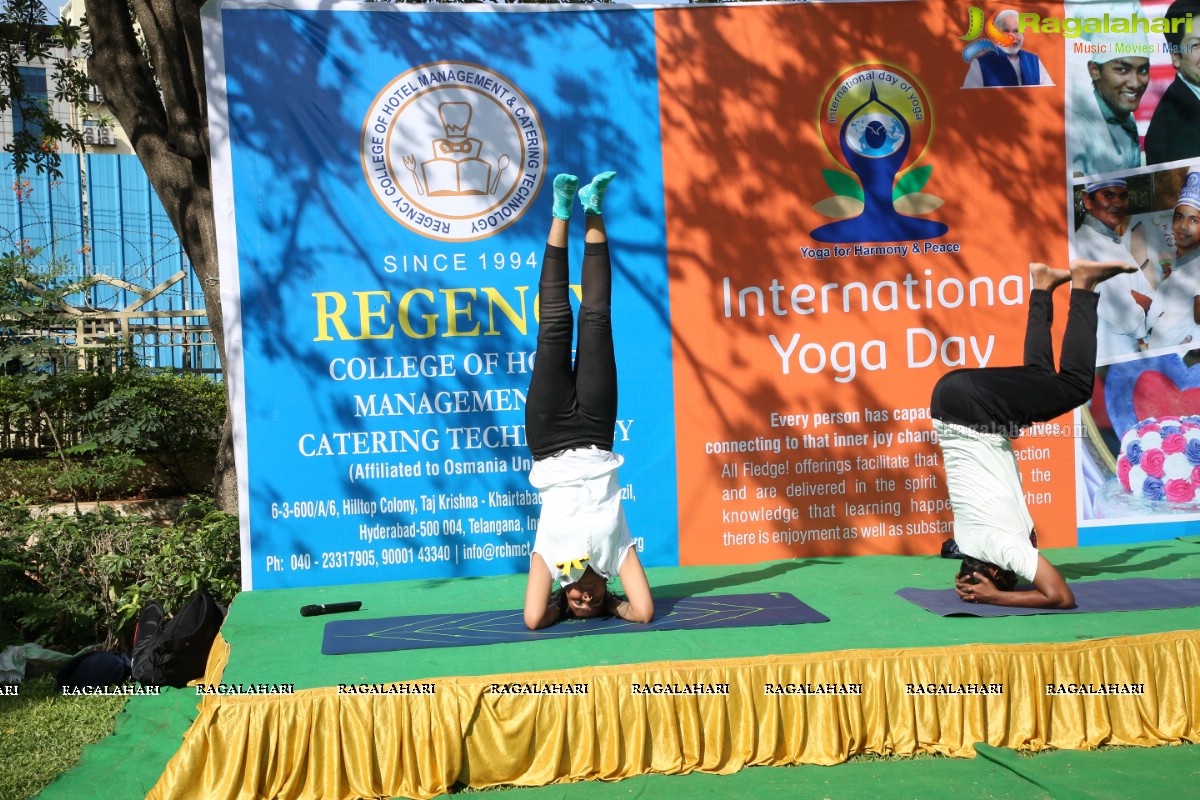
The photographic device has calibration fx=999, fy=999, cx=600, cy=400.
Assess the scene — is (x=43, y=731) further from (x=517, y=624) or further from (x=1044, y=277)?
(x=1044, y=277)

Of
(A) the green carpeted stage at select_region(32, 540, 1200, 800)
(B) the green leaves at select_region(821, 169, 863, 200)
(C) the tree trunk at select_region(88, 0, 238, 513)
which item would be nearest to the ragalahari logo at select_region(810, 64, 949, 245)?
(B) the green leaves at select_region(821, 169, 863, 200)

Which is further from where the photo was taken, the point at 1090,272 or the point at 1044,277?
the point at 1044,277

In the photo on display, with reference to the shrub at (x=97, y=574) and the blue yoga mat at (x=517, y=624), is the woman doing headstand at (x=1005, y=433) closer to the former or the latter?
the blue yoga mat at (x=517, y=624)

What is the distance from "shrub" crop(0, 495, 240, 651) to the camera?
15.4 feet

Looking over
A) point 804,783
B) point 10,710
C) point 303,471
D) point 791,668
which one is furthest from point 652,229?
point 10,710

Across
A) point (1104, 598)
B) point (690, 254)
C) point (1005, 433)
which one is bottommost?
point (1104, 598)

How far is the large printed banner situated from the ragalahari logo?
0.05 ft

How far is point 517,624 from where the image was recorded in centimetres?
379

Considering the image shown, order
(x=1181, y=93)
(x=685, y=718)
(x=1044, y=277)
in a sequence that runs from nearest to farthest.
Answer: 1. (x=685, y=718)
2. (x=1044, y=277)
3. (x=1181, y=93)

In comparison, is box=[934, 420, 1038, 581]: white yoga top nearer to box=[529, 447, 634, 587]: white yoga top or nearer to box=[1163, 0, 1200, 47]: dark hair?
box=[529, 447, 634, 587]: white yoga top

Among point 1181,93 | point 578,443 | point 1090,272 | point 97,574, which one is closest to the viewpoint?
point 578,443

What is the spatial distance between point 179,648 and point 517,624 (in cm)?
147

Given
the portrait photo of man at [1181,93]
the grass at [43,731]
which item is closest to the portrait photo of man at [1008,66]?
the portrait photo of man at [1181,93]

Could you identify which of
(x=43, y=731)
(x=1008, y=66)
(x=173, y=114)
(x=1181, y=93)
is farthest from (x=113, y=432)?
(x=1181, y=93)
